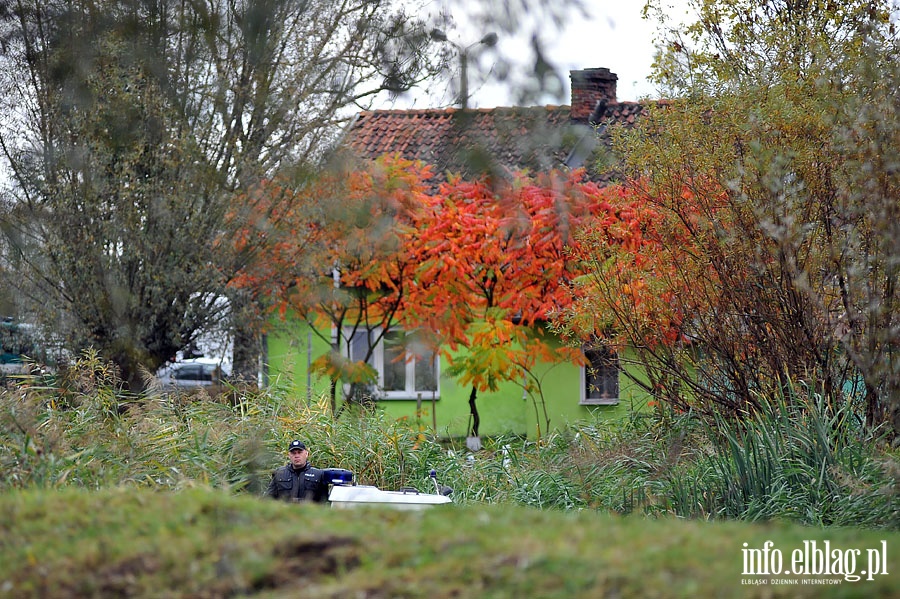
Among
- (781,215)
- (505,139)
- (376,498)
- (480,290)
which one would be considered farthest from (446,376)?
(505,139)

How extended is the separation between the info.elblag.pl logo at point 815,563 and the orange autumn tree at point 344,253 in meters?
10.1

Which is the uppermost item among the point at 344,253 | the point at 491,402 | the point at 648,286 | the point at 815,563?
the point at 344,253

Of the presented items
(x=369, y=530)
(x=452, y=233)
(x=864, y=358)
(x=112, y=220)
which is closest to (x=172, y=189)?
(x=112, y=220)

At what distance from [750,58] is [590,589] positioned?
33.5ft

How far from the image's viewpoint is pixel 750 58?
41.7 ft

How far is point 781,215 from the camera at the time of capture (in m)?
10.7

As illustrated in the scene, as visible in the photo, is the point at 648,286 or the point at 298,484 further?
the point at 648,286

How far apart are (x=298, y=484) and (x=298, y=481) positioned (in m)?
0.04

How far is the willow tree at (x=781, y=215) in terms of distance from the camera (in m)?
9.98

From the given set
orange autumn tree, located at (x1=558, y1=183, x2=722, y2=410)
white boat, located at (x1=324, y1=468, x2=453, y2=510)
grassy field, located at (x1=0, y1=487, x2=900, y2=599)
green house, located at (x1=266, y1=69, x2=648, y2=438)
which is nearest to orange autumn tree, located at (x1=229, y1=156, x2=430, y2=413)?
green house, located at (x1=266, y1=69, x2=648, y2=438)

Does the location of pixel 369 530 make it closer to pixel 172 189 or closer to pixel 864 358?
pixel 864 358

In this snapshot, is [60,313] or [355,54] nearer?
[355,54]

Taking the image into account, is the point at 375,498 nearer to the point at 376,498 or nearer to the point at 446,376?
the point at 376,498

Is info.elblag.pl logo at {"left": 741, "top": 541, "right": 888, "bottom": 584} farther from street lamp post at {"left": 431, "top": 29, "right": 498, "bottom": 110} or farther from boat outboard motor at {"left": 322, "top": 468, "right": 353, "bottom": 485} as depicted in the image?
boat outboard motor at {"left": 322, "top": 468, "right": 353, "bottom": 485}
